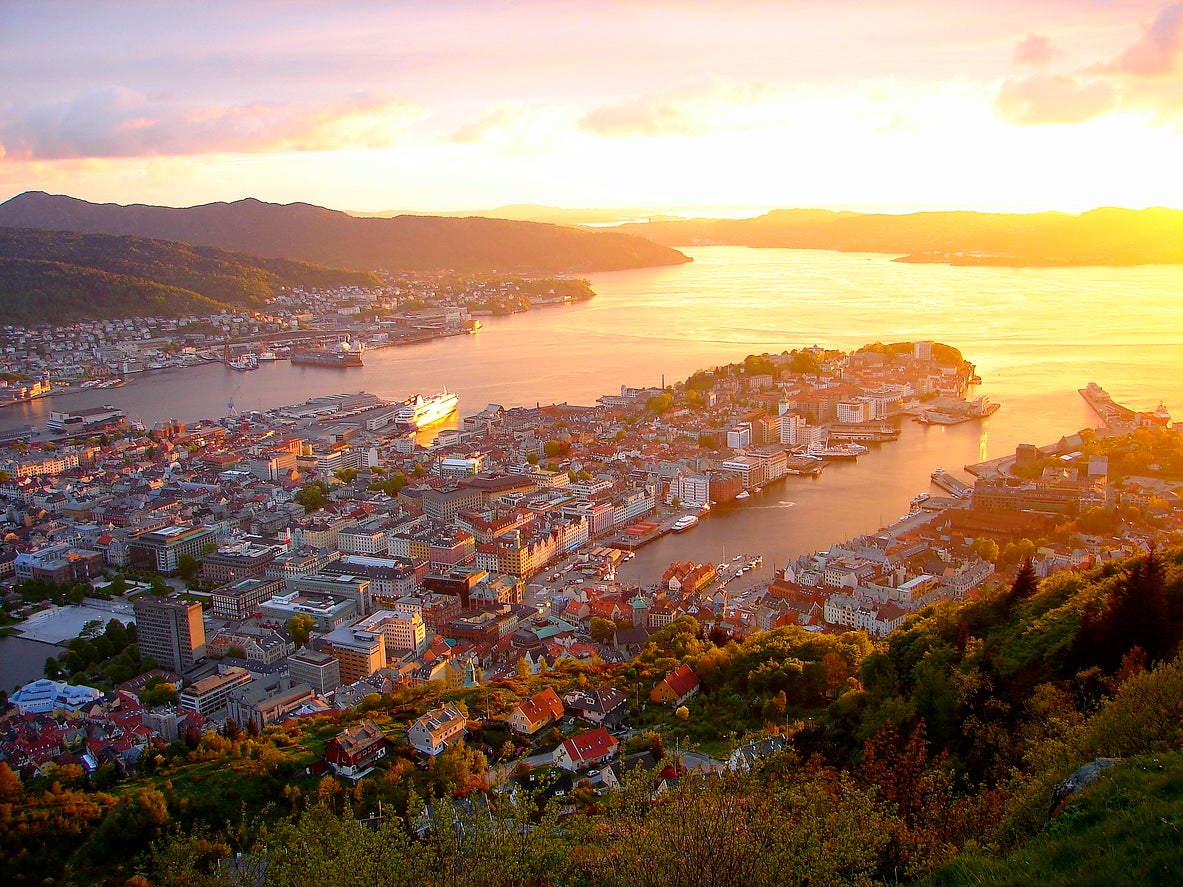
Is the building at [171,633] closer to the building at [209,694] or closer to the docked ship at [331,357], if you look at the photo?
the building at [209,694]

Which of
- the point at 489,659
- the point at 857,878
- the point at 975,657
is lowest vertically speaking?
the point at 489,659

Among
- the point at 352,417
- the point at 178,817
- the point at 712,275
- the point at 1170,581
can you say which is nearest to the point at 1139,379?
the point at 352,417

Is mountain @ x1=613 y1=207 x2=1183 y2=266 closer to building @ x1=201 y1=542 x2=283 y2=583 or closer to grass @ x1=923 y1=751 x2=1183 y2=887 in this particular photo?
building @ x1=201 y1=542 x2=283 y2=583

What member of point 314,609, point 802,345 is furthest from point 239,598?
point 802,345

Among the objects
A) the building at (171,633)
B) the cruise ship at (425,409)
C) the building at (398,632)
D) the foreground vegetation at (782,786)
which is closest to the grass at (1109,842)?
the foreground vegetation at (782,786)

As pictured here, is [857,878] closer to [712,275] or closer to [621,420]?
[621,420]

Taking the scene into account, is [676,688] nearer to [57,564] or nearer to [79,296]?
[57,564]
